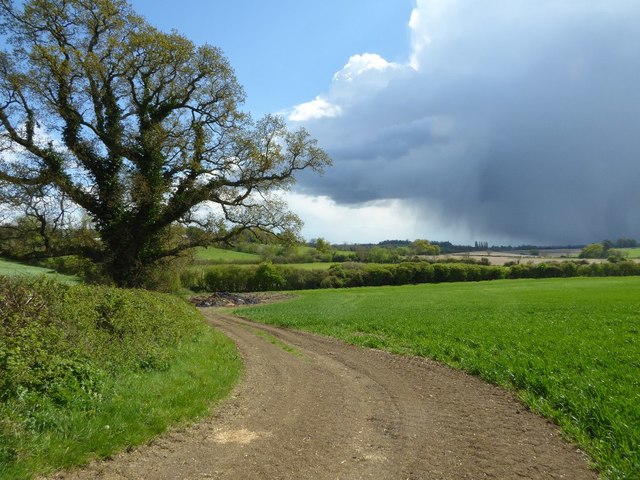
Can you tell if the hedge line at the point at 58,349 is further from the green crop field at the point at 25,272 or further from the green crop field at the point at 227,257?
the green crop field at the point at 227,257

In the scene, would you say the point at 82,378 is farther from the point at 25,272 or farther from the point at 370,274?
the point at 370,274

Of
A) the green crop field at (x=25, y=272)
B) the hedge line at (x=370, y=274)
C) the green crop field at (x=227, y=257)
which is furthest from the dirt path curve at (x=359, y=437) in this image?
the green crop field at (x=227, y=257)

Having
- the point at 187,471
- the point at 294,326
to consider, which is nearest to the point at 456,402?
the point at 187,471

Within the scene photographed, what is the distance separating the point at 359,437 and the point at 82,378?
4833 millimetres

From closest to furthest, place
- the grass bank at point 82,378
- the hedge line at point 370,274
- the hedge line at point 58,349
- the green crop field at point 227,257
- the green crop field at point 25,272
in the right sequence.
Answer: the grass bank at point 82,378
the hedge line at point 58,349
the green crop field at point 25,272
the hedge line at point 370,274
the green crop field at point 227,257

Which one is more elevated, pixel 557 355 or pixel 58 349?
pixel 58 349

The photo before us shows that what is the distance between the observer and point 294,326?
85.5ft

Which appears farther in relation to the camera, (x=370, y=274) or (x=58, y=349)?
(x=370, y=274)

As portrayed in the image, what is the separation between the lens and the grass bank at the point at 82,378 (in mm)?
5688

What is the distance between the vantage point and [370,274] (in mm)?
87375

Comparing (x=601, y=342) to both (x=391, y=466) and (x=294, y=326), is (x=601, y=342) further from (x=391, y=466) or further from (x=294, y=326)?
(x=294, y=326)

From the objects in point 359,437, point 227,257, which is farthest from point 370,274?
point 359,437

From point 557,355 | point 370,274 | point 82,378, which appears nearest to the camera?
point 82,378

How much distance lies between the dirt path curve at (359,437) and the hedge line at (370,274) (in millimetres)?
59387
